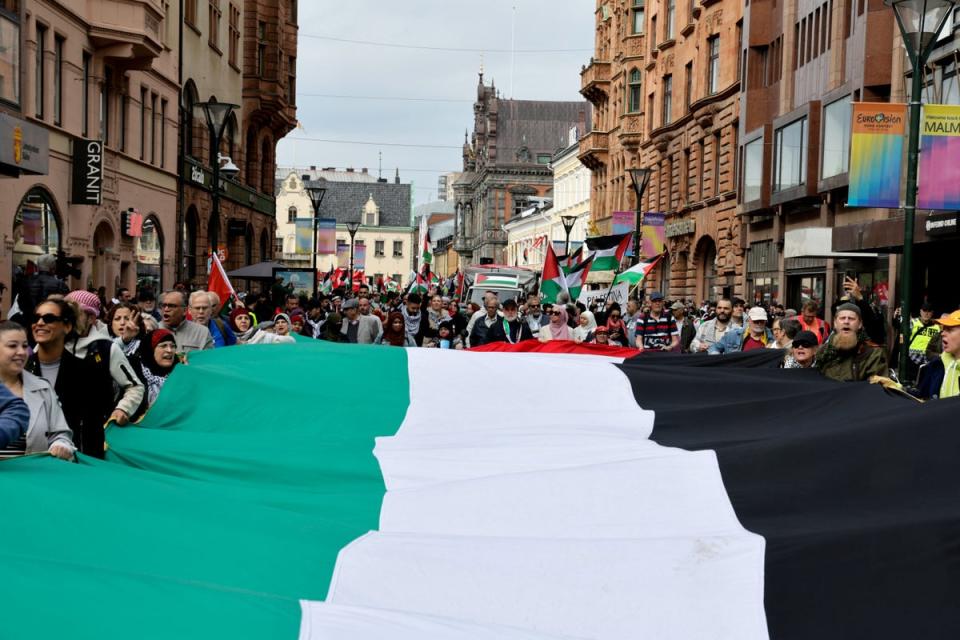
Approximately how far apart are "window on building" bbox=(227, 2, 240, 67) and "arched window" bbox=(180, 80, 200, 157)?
5.97 meters

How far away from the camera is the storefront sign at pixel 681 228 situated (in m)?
48.1

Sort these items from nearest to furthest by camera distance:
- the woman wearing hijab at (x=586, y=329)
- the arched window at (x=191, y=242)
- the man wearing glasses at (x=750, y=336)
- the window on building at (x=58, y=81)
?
the man wearing glasses at (x=750, y=336)
the woman wearing hijab at (x=586, y=329)
the window on building at (x=58, y=81)
the arched window at (x=191, y=242)

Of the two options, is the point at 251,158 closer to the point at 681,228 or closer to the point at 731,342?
the point at 681,228

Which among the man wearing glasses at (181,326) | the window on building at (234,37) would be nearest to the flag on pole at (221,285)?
the man wearing glasses at (181,326)

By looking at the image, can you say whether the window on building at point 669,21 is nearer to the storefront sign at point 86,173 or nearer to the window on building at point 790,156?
the window on building at point 790,156

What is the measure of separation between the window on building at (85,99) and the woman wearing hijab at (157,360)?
67.1ft

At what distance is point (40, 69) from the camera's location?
2541 cm

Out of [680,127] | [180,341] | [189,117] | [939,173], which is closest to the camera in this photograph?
[180,341]

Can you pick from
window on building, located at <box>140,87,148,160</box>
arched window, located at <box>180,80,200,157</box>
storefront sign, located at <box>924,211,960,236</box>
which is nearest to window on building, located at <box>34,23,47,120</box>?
window on building, located at <box>140,87,148,160</box>

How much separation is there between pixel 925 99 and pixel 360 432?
20858mm

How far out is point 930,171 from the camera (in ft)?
68.6

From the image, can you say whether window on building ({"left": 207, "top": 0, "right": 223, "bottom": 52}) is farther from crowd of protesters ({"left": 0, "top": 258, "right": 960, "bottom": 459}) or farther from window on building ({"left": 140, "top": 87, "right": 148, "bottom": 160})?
crowd of protesters ({"left": 0, "top": 258, "right": 960, "bottom": 459})

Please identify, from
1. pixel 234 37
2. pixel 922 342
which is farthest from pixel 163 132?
pixel 922 342

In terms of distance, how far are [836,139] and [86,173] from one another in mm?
18420
